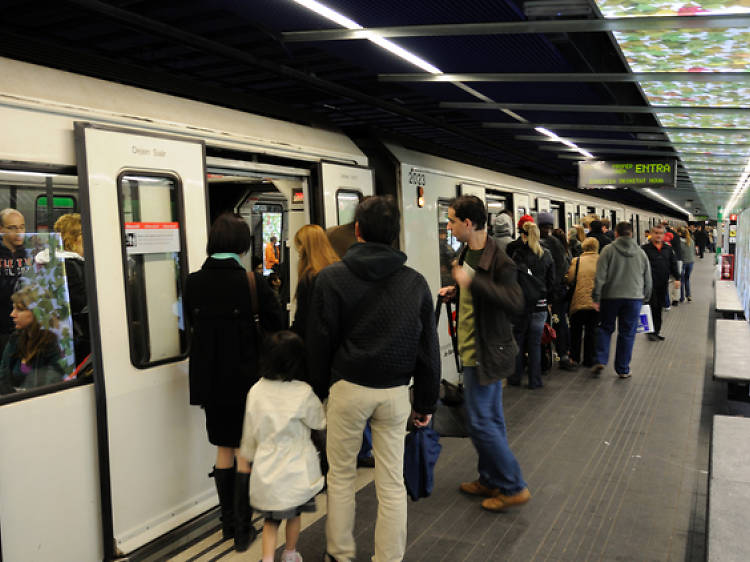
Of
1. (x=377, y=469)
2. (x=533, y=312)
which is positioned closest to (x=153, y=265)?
(x=377, y=469)

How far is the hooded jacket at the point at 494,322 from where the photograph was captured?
3.57 meters

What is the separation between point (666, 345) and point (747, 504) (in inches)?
274

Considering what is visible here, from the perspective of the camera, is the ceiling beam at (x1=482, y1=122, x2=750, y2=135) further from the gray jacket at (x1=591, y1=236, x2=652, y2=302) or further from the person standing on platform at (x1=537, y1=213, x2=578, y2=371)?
the gray jacket at (x1=591, y1=236, x2=652, y2=302)

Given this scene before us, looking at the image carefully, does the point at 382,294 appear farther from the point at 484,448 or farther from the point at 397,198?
the point at 397,198

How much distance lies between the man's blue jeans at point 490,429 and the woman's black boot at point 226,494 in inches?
55.0

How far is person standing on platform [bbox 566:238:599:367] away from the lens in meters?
7.47

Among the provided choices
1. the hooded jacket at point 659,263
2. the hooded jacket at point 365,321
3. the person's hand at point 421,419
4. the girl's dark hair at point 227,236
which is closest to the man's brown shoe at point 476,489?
the person's hand at point 421,419

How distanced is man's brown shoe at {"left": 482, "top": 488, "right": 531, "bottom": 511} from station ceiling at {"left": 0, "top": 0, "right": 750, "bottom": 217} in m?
2.72

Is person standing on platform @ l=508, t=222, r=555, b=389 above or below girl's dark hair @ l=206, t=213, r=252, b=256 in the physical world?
below

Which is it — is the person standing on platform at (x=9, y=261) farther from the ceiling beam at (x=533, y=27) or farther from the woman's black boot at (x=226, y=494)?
the ceiling beam at (x=533, y=27)

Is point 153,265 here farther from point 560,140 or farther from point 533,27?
point 560,140

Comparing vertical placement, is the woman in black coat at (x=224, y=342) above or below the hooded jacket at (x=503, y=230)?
below

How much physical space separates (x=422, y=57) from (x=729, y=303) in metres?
8.01

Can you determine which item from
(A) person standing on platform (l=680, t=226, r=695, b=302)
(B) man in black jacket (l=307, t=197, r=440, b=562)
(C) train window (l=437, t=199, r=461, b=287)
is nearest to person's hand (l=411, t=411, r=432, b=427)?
(B) man in black jacket (l=307, t=197, r=440, b=562)
